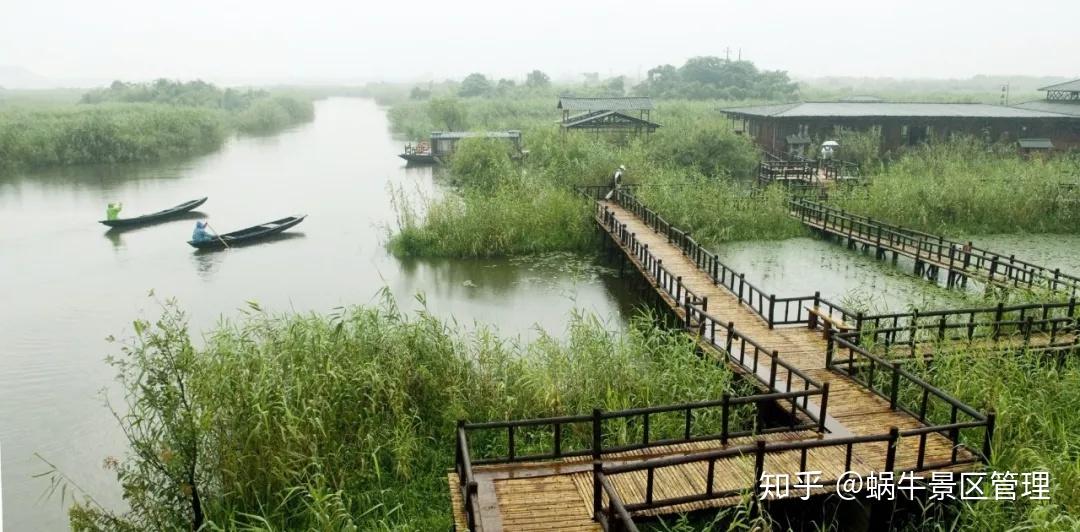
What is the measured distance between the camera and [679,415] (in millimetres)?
11125

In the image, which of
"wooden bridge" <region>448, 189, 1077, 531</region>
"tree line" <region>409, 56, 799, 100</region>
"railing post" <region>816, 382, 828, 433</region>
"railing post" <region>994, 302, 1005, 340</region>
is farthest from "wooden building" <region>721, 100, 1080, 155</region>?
"tree line" <region>409, 56, 799, 100</region>

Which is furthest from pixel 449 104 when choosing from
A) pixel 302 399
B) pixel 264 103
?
pixel 302 399

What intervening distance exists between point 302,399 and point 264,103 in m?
84.4

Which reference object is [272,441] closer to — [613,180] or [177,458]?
[177,458]

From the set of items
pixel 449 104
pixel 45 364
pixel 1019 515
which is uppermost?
pixel 449 104

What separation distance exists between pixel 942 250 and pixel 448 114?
49.6m

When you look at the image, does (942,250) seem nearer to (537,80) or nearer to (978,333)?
(978,333)

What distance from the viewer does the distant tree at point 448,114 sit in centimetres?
6569

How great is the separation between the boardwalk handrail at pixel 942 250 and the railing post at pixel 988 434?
8432 mm

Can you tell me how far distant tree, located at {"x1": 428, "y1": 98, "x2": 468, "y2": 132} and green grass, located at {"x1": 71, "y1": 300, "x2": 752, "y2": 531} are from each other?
179 ft

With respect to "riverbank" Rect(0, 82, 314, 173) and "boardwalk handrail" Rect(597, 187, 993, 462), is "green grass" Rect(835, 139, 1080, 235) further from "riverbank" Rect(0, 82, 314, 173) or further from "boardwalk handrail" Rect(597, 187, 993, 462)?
"riverbank" Rect(0, 82, 314, 173)

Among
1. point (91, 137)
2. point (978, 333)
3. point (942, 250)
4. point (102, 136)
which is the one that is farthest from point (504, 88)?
point (978, 333)

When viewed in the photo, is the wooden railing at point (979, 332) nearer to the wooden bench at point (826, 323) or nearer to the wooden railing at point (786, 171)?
the wooden bench at point (826, 323)

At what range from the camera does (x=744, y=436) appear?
9664mm
